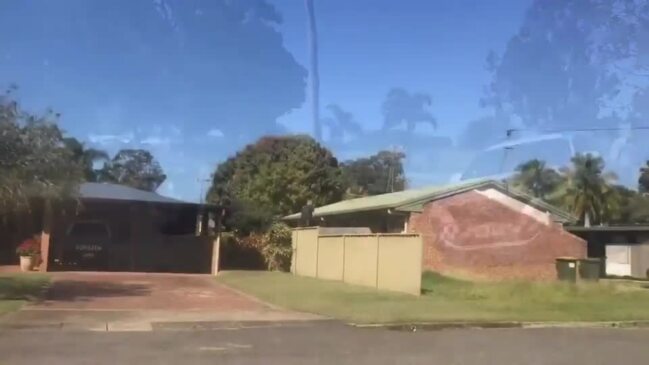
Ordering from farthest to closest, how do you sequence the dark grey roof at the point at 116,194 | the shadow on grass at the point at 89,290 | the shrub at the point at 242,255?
the shrub at the point at 242,255 → the dark grey roof at the point at 116,194 → the shadow on grass at the point at 89,290

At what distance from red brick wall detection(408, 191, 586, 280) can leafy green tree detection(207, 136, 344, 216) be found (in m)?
17.4

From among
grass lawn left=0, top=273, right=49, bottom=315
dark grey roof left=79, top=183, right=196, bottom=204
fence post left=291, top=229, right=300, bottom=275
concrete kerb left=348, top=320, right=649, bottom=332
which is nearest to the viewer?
concrete kerb left=348, top=320, right=649, bottom=332

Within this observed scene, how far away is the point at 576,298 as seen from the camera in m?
21.7

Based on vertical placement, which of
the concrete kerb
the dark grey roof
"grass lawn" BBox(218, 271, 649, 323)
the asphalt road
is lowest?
the asphalt road

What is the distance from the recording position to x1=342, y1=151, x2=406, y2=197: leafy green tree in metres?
86.9

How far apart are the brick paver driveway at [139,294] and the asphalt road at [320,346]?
4.17 metres

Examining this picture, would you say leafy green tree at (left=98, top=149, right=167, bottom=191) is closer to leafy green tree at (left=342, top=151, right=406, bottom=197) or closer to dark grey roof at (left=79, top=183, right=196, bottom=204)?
leafy green tree at (left=342, top=151, right=406, bottom=197)

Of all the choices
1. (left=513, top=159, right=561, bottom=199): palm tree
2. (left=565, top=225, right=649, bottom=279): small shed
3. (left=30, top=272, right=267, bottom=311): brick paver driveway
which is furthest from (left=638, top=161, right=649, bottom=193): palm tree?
(left=30, top=272, right=267, bottom=311): brick paver driveway

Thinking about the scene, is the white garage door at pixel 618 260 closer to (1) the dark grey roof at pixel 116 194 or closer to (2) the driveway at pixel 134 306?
(1) the dark grey roof at pixel 116 194

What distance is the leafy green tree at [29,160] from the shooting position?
741 inches

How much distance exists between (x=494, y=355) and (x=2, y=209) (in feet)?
46.8

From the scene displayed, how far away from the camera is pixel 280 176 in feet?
176

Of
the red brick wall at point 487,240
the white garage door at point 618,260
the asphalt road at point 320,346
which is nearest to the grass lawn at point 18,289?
the asphalt road at point 320,346

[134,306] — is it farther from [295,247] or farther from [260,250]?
[260,250]
